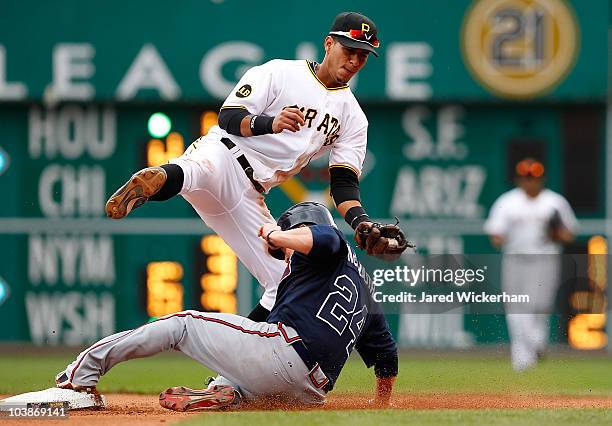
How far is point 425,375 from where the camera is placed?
6938mm

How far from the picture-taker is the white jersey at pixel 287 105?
6207mm

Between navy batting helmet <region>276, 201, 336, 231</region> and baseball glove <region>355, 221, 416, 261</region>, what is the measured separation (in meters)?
0.20

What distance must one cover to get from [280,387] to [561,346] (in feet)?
10.00

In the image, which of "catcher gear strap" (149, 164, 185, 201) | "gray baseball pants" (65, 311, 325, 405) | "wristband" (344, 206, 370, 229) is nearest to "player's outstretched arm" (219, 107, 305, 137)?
"catcher gear strap" (149, 164, 185, 201)

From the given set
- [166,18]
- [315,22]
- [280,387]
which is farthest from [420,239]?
[280,387]

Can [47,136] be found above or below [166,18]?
below

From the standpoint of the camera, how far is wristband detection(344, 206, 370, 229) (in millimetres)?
6111

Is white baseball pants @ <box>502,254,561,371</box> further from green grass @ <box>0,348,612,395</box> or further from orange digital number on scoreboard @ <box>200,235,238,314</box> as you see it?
orange digital number on scoreboard @ <box>200,235,238,314</box>

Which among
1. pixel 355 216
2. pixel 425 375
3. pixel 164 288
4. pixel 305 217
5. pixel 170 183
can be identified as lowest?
pixel 164 288

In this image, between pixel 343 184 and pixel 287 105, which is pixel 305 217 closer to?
pixel 287 105

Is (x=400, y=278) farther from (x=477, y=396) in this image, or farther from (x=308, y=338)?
(x=308, y=338)

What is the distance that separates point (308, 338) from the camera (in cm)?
523

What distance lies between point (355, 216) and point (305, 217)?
0.83 metres

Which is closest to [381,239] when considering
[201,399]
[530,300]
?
[201,399]
